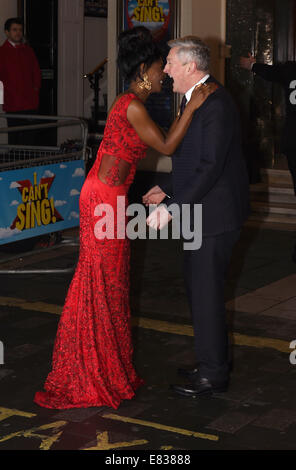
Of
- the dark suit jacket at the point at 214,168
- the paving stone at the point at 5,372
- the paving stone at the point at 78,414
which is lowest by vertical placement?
the paving stone at the point at 78,414

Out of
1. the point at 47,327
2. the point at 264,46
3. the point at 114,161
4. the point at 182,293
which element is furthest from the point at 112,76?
the point at 114,161

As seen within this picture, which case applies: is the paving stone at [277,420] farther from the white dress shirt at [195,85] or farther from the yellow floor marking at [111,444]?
the white dress shirt at [195,85]

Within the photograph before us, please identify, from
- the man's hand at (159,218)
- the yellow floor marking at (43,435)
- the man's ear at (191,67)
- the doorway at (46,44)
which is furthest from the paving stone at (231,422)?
the doorway at (46,44)

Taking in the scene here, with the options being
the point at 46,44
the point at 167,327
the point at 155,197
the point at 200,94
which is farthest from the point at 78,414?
the point at 46,44

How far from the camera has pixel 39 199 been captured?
8.62 m

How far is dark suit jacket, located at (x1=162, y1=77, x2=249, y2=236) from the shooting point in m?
5.23

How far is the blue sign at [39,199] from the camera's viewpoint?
27.1 ft

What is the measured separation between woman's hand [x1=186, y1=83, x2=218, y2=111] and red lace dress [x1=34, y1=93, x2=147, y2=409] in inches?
13.7

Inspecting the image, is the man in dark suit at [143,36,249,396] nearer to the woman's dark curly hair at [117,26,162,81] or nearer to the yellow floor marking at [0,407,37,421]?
the woman's dark curly hair at [117,26,162,81]

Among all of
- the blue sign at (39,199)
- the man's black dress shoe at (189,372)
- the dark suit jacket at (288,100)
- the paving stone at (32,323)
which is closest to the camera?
the man's black dress shoe at (189,372)

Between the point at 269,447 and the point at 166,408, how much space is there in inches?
30.5

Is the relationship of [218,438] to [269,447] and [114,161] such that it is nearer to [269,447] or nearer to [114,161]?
[269,447]

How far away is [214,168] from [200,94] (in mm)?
432

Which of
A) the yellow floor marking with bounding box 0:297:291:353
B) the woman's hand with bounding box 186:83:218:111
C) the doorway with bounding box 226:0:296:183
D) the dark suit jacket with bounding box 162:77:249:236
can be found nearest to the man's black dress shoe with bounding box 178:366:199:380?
the yellow floor marking with bounding box 0:297:291:353
